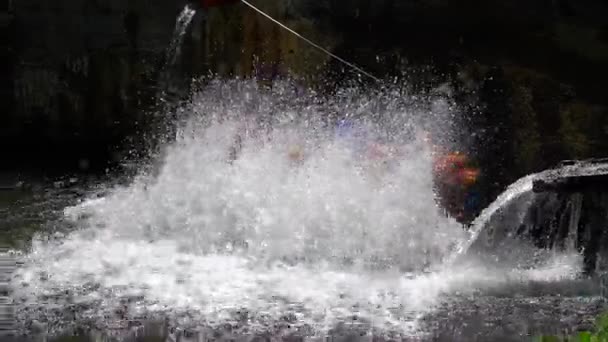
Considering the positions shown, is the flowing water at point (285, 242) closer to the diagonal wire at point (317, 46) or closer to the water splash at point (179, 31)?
the diagonal wire at point (317, 46)

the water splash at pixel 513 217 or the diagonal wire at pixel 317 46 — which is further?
the diagonal wire at pixel 317 46

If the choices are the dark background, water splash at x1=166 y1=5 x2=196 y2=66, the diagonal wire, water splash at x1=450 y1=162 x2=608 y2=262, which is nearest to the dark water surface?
water splash at x1=450 y1=162 x2=608 y2=262

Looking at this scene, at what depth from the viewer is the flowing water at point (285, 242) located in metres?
5.07

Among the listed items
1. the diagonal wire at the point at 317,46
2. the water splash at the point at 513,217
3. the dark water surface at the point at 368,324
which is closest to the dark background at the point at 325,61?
the diagonal wire at the point at 317,46

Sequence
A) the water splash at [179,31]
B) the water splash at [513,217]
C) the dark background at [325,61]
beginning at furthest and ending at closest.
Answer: the water splash at [179,31]
the dark background at [325,61]
the water splash at [513,217]

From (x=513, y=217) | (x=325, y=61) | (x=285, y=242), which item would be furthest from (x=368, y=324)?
(x=325, y=61)

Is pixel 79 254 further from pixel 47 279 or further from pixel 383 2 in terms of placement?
pixel 383 2

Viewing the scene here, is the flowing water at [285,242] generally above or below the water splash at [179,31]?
below

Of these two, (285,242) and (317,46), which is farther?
(317,46)

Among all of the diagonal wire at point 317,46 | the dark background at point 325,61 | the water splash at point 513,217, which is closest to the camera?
the water splash at point 513,217

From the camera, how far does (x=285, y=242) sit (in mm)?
6883

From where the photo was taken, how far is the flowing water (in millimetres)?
5066

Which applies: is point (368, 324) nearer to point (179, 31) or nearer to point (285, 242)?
point (285, 242)

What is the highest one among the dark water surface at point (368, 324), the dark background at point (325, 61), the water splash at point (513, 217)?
the dark background at point (325, 61)
